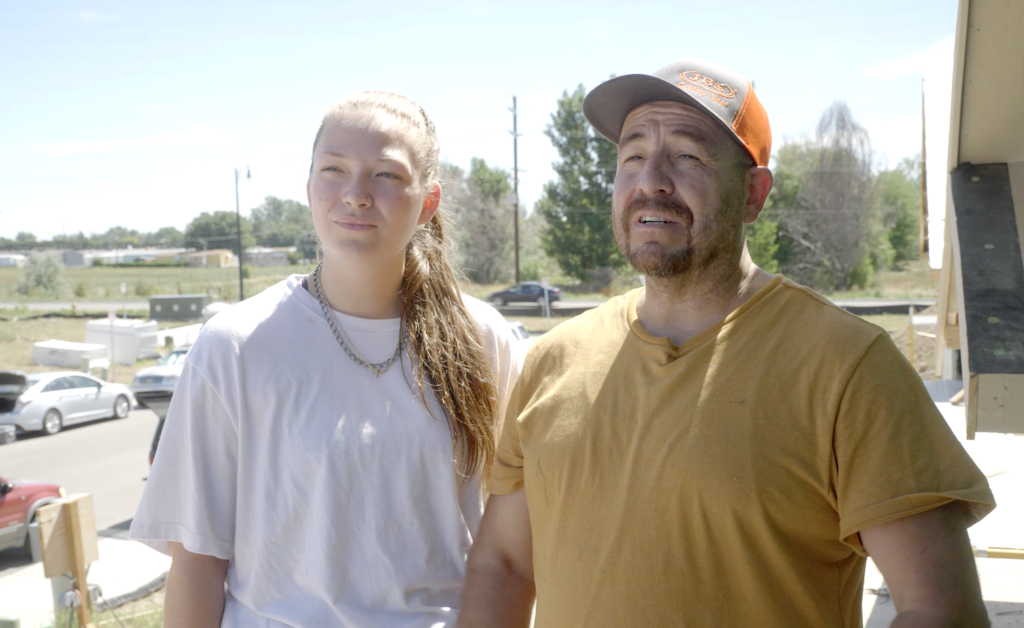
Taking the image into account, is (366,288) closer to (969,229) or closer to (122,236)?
(969,229)

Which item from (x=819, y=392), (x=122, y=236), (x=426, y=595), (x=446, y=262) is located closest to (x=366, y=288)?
(x=446, y=262)

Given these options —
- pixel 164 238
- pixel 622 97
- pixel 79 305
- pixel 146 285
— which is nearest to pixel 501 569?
pixel 622 97

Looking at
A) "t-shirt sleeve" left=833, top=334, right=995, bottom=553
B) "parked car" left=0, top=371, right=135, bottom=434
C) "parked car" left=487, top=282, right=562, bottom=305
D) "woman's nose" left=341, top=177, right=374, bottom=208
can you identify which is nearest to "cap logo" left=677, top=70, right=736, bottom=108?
"t-shirt sleeve" left=833, top=334, right=995, bottom=553

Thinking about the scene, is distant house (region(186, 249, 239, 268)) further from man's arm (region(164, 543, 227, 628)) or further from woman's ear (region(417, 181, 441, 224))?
man's arm (region(164, 543, 227, 628))

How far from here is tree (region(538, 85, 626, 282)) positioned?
45.2 meters

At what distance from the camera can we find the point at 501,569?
1953 mm

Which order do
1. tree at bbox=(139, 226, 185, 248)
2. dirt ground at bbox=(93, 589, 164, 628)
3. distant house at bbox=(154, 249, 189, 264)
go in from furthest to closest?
1. tree at bbox=(139, 226, 185, 248)
2. distant house at bbox=(154, 249, 189, 264)
3. dirt ground at bbox=(93, 589, 164, 628)

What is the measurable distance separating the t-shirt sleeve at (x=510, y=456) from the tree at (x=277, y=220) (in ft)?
268

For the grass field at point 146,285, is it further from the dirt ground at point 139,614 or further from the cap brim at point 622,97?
the cap brim at point 622,97

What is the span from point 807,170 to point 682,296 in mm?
50664

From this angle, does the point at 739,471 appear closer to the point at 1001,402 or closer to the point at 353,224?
the point at 1001,402

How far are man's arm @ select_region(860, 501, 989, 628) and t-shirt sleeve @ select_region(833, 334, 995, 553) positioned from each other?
32 millimetres

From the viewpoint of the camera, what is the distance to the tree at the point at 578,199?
45.2 meters

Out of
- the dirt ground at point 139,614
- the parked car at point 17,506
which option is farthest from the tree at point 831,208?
the dirt ground at point 139,614
